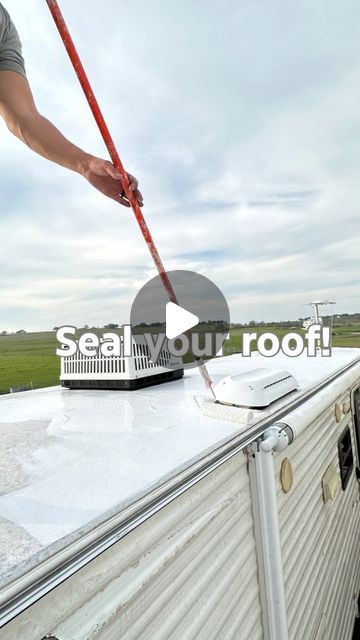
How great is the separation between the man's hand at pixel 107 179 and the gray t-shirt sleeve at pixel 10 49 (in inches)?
23.6

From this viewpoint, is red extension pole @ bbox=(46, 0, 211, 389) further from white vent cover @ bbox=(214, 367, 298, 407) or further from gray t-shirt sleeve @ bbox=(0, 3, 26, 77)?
white vent cover @ bbox=(214, 367, 298, 407)

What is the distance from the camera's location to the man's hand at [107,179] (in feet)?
6.48

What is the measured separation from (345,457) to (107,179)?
2.84 metres

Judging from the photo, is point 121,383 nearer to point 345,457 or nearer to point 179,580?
point 179,580

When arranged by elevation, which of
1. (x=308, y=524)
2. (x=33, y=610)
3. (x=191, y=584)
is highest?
(x=33, y=610)

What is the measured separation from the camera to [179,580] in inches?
43.8

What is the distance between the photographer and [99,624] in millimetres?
820

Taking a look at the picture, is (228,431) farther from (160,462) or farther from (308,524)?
(308,524)

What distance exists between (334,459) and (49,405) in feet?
6.94

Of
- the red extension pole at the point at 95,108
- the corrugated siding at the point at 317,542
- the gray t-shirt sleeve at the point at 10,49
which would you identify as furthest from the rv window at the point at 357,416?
the gray t-shirt sleeve at the point at 10,49

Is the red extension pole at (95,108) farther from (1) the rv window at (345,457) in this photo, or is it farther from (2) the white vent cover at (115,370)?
(1) the rv window at (345,457)

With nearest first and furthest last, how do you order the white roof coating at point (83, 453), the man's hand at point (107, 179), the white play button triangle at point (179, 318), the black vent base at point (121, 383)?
the white roof coating at point (83, 453)
the man's hand at point (107, 179)
the white play button triangle at point (179, 318)
the black vent base at point (121, 383)

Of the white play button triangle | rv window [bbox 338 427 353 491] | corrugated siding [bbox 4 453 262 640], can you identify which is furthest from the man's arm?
rv window [bbox 338 427 353 491]

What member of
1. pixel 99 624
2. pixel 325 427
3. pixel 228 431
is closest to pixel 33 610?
pixel 99 624
